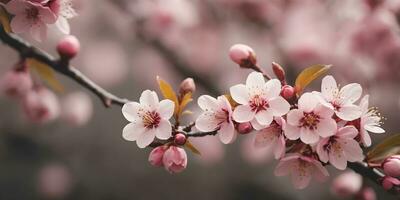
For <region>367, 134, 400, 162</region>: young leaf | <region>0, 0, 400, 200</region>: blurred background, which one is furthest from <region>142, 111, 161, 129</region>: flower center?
<region>0, 0, 400, 200</region>: blurred background

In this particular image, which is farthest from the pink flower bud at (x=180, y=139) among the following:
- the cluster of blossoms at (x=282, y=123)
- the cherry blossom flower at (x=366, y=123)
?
the cherry blossom flower at (x=366, y=123)

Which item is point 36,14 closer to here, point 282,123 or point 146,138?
point 146,138

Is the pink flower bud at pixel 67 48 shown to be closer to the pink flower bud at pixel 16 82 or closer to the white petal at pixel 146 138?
the pink flower bud at pixel 16 82

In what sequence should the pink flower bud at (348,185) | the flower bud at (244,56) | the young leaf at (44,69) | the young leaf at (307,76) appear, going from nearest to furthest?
the young leaf at (307,76)
the flower bud at (244,56)
the young leaf at (44,69)
the pink flower bud at (348,185)

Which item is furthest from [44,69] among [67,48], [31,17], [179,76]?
[179,76]

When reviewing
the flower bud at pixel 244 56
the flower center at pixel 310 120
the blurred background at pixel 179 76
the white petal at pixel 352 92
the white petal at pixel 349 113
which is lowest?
the blurred background at pixel 179 76

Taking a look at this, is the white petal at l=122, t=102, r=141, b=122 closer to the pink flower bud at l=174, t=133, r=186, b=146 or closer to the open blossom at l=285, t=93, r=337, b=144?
the pink flower bud at l=174, t=133, r=186, b=146

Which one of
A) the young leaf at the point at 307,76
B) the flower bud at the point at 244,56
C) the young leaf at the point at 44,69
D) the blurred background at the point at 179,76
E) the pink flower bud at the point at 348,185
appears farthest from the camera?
the blurred background at the point at 179,76

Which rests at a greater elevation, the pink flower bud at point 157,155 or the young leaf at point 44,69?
the pink flower bud at point 157,155

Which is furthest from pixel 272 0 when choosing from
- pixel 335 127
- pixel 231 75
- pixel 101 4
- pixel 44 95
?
pixel 335 127
